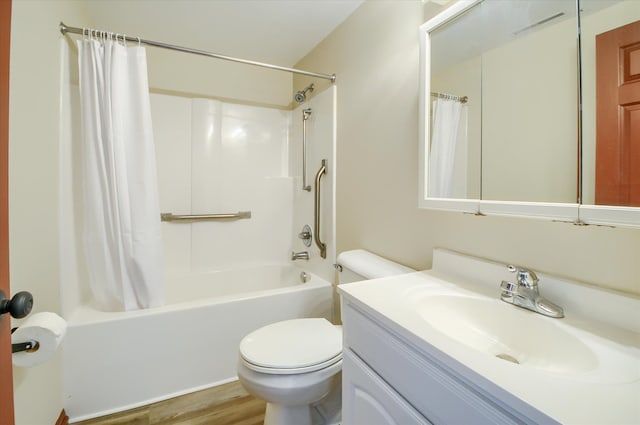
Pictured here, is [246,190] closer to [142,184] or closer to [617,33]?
[142,184]

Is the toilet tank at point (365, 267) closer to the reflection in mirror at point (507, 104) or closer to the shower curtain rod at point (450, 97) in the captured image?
the reflection in mirror at point (507, 104)

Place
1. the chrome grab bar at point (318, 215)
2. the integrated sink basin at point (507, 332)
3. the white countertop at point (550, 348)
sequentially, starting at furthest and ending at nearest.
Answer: the chrome grab bar at point (318, 215)
the integrated sink basin at point (507, 332)
the white countertop at point (550, 348)

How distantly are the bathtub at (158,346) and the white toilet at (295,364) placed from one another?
16.8 inches

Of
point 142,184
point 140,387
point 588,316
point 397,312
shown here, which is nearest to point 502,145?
point 588,316

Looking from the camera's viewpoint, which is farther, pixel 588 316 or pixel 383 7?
pixel 383 7

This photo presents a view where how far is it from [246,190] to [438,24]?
1930 mm

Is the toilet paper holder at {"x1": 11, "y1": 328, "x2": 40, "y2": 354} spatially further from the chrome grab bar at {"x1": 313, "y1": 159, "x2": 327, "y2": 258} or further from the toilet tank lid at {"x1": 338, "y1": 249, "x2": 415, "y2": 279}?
the chrome grab bar at {"x1": 313, "y1": 159, "x2": 327, "y2": 258}

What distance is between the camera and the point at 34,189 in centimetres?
113

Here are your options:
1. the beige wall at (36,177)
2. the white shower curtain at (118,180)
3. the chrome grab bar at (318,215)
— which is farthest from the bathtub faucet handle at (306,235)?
the beige wall at (36,177)

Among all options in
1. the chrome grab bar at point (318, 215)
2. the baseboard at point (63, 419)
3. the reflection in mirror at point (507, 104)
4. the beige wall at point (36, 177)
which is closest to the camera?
the reflection in mirror at point (507, 104)

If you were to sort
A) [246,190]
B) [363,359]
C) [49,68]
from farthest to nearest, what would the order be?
[246,190] < [49,68] < [363,359]

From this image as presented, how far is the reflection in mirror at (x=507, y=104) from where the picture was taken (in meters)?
0.78

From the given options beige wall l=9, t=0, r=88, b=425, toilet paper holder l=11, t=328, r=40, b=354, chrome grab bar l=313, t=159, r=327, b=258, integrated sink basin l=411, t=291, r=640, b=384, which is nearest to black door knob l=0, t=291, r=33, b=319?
toilet paper holder l=11, t=328, r=40, b=354

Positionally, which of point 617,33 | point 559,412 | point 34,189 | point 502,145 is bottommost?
point 559,412
